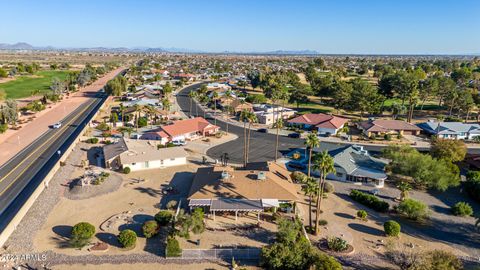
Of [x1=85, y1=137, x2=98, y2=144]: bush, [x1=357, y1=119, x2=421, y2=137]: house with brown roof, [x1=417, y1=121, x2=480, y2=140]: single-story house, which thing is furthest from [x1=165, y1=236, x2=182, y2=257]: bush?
[x1=417, y1=121, x2=480, y2=140]: single-story house

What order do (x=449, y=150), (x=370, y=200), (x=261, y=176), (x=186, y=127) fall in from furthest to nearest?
(x=186, y=127) → (x=449, y=150) → (x=370, y=200) → (x=261, y=176)

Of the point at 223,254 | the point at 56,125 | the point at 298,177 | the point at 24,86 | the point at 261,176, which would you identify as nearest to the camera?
the point at 223,254

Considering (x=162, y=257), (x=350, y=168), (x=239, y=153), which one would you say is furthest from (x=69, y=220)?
(x=350, y=168)

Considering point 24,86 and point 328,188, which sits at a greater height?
point 24,86

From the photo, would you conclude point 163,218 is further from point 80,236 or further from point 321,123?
point 321,123

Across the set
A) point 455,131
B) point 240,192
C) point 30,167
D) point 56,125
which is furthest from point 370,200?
point 56,125

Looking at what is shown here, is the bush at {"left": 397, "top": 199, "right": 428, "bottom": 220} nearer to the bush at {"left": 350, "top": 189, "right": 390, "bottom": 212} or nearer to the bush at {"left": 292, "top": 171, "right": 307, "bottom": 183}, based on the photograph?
the bush at {"left": 350, "top": 189, "right": 390, "bottom": 212}

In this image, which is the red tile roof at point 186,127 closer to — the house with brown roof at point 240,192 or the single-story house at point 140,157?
the single-story house at point 140,157
